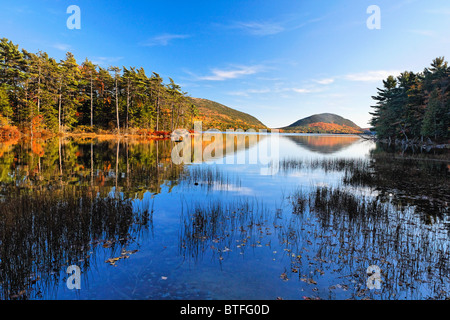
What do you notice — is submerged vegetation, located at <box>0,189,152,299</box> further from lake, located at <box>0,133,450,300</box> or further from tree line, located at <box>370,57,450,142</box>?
tree line, located at <box>370,57,450,142</box>

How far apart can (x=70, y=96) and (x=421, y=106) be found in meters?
90.1

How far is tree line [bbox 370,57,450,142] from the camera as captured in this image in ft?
160

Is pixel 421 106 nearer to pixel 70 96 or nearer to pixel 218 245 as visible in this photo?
pixel 218 245

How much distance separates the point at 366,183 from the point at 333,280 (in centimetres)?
1391

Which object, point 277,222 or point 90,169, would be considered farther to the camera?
point 90,169

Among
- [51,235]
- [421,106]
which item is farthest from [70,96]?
[421,106]

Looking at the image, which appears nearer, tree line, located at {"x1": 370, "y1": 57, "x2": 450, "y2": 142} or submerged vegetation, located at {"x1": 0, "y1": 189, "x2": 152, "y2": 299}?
submerged vegetation, located at {"x1": 0, "y1": 189, "x2": 152, "y2": 299}

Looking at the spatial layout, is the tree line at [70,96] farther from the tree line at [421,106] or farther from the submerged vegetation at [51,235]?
the tree line at [421,106]

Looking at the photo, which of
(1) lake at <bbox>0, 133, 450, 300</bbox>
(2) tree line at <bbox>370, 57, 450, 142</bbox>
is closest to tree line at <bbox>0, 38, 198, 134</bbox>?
(1) lake at <bbox>0, 133, 450, 300</bbox>

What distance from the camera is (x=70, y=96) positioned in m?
62.4

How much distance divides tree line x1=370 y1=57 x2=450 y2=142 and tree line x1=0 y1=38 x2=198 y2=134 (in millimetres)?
71073
